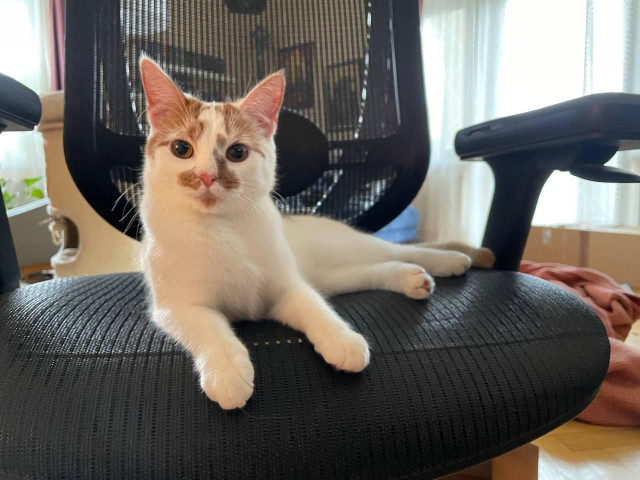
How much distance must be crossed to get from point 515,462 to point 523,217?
44 cm

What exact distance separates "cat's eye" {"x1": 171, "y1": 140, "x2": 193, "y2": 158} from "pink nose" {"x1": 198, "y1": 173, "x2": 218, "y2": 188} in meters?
0.07

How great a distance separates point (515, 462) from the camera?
810mm

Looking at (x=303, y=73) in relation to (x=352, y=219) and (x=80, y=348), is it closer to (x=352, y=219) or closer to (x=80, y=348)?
(x=352, y=219)

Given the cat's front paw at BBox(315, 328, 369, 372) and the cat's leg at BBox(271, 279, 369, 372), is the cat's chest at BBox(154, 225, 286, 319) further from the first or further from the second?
the cat's front paw at BBox(315, 328, 369, 372)

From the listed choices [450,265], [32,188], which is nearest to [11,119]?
[450,265]

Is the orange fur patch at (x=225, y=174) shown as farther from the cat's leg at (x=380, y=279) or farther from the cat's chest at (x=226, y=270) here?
the cat's leg at (x=380, y=279)

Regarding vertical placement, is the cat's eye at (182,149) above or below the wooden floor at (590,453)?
above

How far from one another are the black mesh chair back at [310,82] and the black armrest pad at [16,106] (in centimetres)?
25

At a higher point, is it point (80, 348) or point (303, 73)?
point (303, 73)

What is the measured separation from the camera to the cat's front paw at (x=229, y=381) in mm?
418

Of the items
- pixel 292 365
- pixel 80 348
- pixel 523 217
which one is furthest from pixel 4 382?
pixel 523 217

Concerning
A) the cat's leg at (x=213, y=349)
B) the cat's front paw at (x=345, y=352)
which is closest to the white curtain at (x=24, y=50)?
the cat's leg at (x=213, y=349)

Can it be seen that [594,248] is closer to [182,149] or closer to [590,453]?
[590,453]

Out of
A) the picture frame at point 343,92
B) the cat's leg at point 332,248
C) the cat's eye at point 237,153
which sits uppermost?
the picture frame at point 343,92
